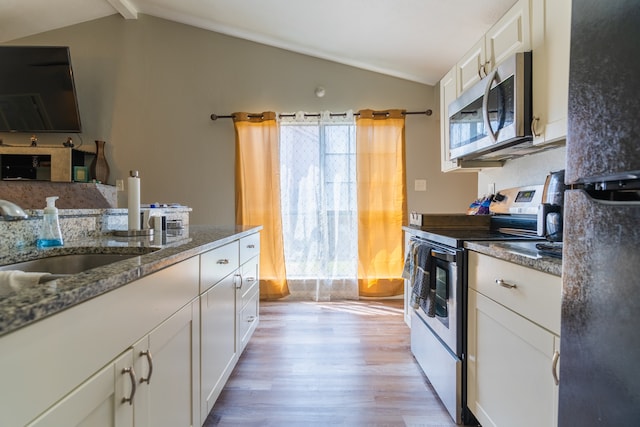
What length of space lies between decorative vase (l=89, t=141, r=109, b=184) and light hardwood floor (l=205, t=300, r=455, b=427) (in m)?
2.33

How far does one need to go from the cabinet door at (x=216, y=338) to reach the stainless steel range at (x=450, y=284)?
1.04 m

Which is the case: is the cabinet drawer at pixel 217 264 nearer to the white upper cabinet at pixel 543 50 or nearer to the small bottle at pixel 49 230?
the small bottle at pixel 49 230

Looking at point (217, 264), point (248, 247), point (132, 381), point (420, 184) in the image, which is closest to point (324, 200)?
point (420, 184)

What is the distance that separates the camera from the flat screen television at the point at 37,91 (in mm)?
3020

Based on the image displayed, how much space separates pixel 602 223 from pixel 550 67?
3.44ft

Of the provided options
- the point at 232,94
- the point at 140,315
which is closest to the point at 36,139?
the point at 232,94

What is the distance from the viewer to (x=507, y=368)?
1.08 m

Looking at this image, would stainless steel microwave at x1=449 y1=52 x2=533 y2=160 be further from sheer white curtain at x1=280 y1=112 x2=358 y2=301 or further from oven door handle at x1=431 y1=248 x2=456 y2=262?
sheer white curtain at x1=280 y1=112 x2=358 y2=301

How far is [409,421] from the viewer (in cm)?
142

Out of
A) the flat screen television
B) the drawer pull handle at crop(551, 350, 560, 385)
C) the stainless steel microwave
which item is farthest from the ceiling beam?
the drawer pull handle at crop(551, 350, 560, 385)

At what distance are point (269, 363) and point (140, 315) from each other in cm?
134

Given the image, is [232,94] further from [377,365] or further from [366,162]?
[377,365]

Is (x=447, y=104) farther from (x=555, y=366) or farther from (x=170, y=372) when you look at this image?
(x=170, y=372)

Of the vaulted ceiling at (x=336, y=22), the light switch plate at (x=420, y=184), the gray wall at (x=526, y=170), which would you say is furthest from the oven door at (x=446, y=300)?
the light switch plate at (x=420, y=184)
